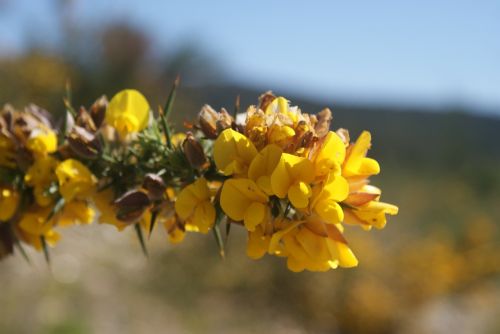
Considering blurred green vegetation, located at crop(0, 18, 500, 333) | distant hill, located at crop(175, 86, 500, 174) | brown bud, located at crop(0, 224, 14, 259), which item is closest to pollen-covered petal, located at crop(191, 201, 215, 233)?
brown bud, located at crop(0, 224, 14, 259)

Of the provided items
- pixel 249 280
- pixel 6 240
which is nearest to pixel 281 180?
pixel 6 240

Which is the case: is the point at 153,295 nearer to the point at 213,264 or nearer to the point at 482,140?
the point at 213,264

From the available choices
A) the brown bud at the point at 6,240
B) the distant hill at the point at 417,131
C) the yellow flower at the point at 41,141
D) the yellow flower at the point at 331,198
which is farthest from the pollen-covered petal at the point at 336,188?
the distant hill at the point at 417,131

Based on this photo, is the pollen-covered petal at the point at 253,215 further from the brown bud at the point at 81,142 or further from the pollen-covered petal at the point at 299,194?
the brown bud at the point at 81,142

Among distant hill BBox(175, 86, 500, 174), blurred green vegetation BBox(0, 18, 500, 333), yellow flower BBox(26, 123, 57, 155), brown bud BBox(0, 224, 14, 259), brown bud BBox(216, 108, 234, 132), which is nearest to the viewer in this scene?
brown bud BBox(216, 108, 234, 132)

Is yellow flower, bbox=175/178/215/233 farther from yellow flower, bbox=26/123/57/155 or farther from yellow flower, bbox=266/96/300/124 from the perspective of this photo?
yellow flower, bbox=26/123/57/155

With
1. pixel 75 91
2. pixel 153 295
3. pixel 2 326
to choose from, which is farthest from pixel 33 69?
pixel 2 326
